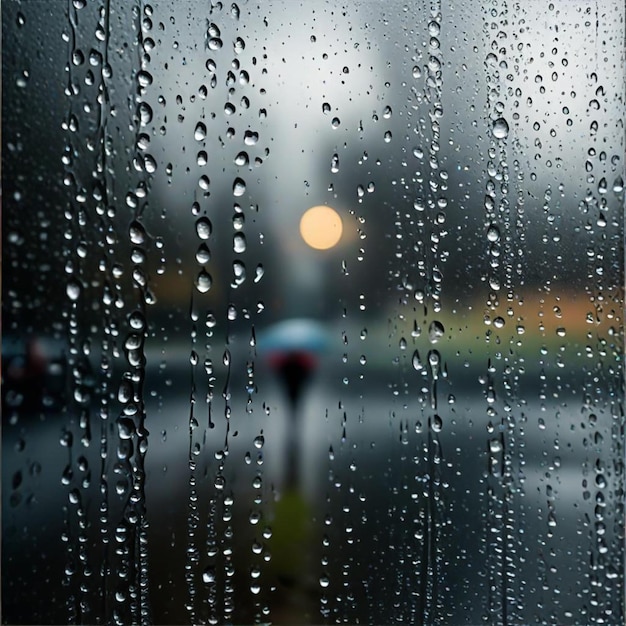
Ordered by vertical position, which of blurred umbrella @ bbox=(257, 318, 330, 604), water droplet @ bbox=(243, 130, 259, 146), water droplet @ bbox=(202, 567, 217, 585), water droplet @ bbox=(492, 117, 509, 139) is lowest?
water droplet @ bbox=(202, 567, 217, 585)

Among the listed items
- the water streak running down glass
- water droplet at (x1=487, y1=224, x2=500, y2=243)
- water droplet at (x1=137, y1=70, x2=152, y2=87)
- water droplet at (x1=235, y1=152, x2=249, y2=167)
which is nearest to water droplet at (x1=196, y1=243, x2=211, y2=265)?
the water streak running down glass

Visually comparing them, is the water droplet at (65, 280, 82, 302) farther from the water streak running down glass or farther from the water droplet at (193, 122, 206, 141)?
the water droplet at (193, 122, 206, 141)

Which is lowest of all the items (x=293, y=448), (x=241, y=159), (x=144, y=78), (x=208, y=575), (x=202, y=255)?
(x=208, y=575)

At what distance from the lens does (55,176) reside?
69 centimetres

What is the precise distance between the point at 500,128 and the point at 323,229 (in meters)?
0.29

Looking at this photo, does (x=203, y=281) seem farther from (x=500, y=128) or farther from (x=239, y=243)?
(x=500, y=128)

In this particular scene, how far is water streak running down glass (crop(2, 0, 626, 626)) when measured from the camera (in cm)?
69

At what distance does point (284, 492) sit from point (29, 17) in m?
0.72

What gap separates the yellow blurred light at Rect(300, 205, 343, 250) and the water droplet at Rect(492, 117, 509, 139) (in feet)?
0.84

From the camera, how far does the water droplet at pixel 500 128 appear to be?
75cm

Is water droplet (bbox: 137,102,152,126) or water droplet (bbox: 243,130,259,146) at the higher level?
water droplet (bbox: 137,102,152,126)

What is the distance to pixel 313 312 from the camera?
73 centimetres

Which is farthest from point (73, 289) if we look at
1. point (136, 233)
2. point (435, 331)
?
point (435, 331)

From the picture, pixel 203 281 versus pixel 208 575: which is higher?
pixel 203 281
